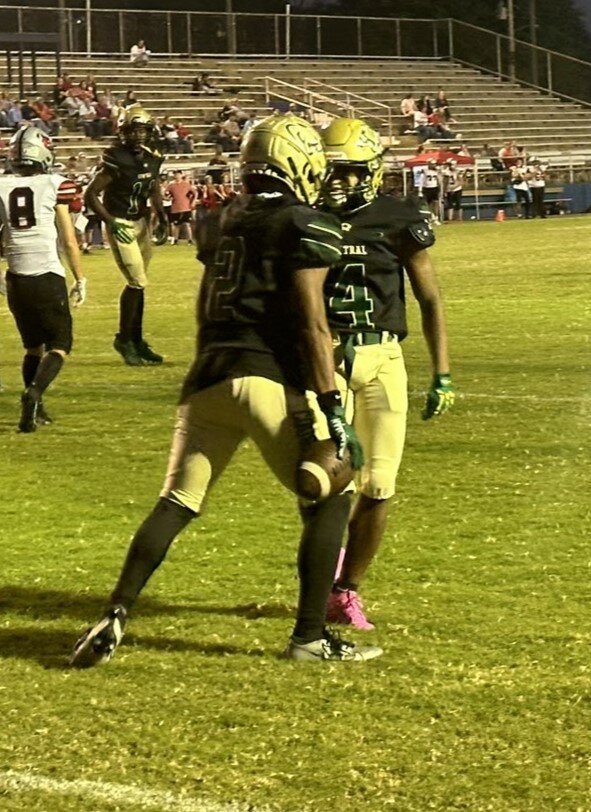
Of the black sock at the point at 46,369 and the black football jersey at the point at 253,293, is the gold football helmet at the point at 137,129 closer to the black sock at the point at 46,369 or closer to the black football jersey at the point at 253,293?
the black sock at the point at 46,369

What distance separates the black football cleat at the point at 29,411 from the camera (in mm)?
10062

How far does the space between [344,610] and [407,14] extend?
209ft

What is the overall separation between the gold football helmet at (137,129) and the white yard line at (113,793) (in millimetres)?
9142

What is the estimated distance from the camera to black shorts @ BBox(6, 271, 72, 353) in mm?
9805

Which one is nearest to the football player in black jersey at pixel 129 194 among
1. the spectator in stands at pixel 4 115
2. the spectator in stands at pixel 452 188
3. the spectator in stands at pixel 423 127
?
the spectator in stands at pixel 4 115

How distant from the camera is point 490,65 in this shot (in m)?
54.0

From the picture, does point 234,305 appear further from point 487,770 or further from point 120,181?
point 120,181

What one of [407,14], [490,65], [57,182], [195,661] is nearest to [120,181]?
[57,182]

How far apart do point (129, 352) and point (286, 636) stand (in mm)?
7989

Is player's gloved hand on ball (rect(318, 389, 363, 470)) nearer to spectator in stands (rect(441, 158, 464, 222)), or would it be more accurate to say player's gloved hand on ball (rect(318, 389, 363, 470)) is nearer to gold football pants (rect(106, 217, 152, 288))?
gold football pants (rect(106, 217, 152, 288))

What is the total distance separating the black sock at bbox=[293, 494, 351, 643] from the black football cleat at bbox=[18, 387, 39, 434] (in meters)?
5.23

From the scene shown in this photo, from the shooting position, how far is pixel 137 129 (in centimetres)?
1278

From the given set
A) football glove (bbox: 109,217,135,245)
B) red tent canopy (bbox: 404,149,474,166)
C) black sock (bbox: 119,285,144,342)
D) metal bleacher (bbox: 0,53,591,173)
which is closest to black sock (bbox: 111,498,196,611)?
black sock (bbox: 119,285,144,342)

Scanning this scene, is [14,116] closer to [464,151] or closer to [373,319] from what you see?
[464,151]
